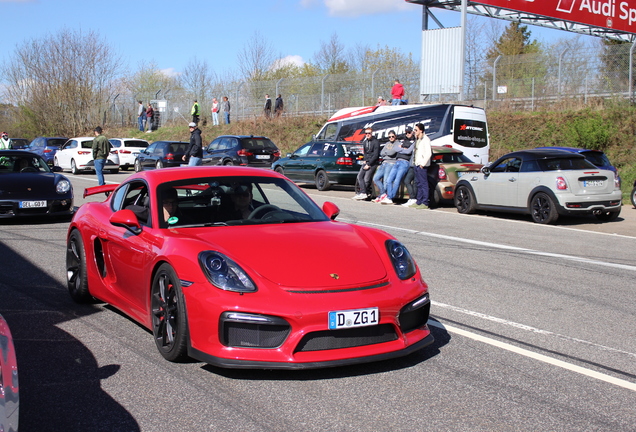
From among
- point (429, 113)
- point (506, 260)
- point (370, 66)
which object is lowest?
point (506, 260)

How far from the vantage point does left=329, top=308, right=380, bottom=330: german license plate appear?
4.17 m

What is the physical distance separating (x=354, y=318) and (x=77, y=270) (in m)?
3.36

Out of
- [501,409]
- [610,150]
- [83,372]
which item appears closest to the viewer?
[501,409]

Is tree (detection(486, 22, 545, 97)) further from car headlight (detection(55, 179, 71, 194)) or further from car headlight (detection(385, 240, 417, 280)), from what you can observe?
car headlight (detection(385, 240, 417, 280))

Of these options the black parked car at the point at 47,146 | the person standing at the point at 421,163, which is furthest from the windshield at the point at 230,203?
the black parked car at the point at 47,146

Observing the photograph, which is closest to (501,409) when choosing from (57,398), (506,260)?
(57,398)

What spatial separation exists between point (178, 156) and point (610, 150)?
1590cm

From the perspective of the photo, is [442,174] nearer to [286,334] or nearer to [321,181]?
[321,181]

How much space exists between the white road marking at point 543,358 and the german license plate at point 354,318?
4.45 ft

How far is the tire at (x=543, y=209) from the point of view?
1340 centimetres

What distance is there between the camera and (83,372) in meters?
4.54

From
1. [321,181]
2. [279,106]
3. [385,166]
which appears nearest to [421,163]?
[385,166]

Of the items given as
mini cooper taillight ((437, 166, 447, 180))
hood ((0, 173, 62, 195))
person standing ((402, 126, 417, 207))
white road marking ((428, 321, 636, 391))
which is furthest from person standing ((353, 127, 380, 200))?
white road marking ((428, 321, 636, 391))

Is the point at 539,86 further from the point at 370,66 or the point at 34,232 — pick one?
the point at 370,66
